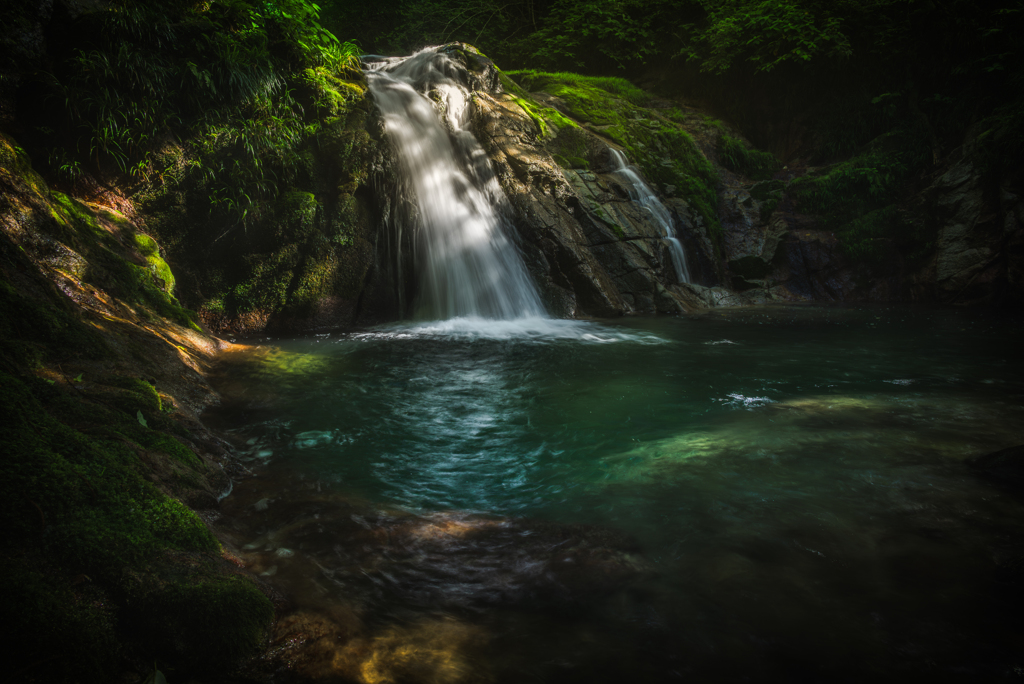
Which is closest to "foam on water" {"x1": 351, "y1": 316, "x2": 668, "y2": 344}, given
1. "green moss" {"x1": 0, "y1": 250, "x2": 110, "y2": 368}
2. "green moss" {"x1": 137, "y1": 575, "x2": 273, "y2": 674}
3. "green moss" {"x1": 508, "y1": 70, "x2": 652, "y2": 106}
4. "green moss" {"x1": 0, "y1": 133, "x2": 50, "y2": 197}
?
"green moss" {"x1": 0, "y1": 133, "x2": 50, "y2": 197}

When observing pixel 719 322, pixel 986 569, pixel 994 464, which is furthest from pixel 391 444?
pixel 719 322

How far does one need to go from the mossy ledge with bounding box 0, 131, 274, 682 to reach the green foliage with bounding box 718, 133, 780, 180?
1620 cm

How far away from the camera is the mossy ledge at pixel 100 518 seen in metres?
1.40

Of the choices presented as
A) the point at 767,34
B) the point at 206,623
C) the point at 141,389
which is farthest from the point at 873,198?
the point at 206,623

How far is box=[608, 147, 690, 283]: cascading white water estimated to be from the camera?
474 inches

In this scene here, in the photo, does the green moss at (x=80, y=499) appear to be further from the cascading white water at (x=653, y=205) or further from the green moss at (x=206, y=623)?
the cascading white water at (x=653, y=205)

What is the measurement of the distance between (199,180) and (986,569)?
8903 millimetres

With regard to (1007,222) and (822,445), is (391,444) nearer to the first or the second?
(822,445)

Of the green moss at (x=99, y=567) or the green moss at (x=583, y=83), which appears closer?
the green moss at (x=99, y=567)

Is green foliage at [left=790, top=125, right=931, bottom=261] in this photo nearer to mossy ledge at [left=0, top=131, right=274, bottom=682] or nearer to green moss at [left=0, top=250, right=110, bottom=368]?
mossy ledge at [left=0, top=131, right=274, bottom=682]

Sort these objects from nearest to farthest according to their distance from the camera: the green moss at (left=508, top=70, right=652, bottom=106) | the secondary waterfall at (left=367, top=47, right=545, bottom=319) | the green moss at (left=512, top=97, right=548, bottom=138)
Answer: the secondary waterfall at (left=367, top=47, right=545, bottom=319) < the green moss at (left=512, top=97, right=548, bottom=138) < the green moss at (left=508, top=70, right=652, bottom=106)

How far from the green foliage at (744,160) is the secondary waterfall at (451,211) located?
921 cm

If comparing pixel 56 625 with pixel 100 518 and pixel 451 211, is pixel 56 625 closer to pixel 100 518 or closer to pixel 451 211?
pixel 100 518

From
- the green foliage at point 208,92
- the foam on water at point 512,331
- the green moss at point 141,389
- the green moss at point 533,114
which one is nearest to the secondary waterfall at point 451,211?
the foam on water at point 512,331
